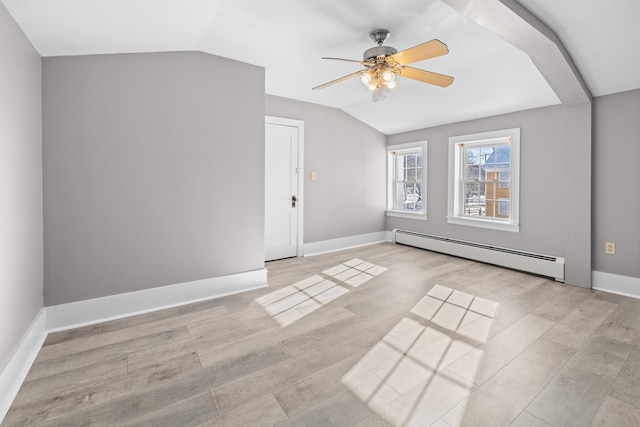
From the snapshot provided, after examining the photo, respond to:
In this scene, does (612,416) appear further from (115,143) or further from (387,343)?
(115,143)

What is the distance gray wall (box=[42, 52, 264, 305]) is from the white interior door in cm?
114

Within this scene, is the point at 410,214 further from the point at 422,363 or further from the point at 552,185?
the point at 422,363

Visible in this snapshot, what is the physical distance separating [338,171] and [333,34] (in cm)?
283

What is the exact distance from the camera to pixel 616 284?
11.2ft

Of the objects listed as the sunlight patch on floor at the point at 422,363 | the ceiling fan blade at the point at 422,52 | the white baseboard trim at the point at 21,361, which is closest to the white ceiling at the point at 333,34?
the ceiling fan blade at the point at 422,52

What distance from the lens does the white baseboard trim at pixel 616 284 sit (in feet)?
10.8

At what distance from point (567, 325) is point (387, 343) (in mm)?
1638

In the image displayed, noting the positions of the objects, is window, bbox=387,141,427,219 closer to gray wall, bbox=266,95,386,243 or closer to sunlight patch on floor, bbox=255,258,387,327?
gray wall, bbox=266,95,386,243

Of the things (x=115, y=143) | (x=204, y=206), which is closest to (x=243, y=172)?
(x=204, y=206)

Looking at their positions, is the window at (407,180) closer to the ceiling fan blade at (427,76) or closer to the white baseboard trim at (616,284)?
the white baseboard trim at (616,284)

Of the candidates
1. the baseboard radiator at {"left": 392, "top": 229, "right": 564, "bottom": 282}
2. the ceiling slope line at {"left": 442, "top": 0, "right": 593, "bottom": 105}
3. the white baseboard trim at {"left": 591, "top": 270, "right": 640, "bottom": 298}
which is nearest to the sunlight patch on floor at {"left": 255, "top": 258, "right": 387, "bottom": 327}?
the baseboard radiator at {"left": 392, "top": 229, "right": 564, "bottom": 282}

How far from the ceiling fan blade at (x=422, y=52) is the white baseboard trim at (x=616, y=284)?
127 inches

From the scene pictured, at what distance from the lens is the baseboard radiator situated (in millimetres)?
3868

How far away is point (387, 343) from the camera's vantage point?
234 cm
